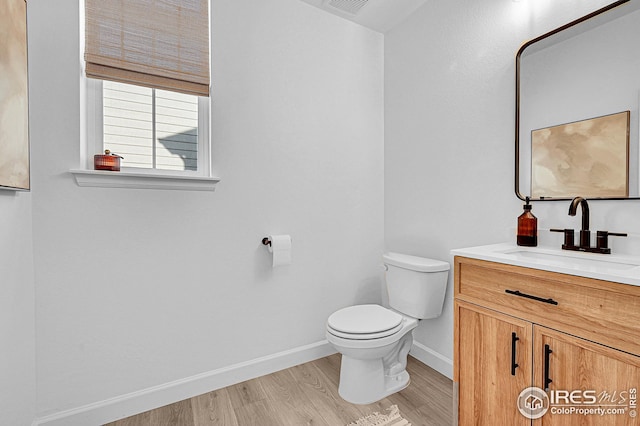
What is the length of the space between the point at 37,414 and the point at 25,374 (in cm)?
30

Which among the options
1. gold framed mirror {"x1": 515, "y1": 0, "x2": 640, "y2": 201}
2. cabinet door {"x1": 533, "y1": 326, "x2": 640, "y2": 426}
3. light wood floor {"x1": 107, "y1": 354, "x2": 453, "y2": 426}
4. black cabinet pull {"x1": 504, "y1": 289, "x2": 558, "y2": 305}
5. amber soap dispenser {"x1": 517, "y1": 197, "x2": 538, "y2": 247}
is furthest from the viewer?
light wood floor {"x1": 107, "y1": 354, "x2": 453, "y2": 426}

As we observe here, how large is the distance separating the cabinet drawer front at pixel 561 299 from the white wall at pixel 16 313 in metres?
1.76

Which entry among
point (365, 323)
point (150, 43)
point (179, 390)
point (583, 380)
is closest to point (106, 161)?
point (150, 43)

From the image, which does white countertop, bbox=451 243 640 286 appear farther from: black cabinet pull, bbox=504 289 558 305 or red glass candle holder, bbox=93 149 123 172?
red glass candle holder, bbox=93 149 123 172

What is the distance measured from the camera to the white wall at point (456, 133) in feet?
5.01

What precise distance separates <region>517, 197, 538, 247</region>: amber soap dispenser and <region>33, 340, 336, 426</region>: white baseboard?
55.9 inches

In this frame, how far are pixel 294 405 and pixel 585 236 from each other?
5.22 feet

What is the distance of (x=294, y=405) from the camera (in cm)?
168

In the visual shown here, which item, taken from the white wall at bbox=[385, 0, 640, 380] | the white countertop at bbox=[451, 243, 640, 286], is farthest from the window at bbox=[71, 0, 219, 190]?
the white countertop at bbox=[451, 243, 640, 286]

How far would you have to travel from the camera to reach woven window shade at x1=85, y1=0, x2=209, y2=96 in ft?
5.01

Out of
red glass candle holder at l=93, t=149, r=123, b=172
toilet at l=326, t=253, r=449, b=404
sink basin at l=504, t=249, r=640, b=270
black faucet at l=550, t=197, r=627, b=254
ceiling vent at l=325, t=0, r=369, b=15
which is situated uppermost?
ceiling vent at l=325, t=0, r=369, b=15

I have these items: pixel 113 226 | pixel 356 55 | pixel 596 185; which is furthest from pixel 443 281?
pixel 113 226

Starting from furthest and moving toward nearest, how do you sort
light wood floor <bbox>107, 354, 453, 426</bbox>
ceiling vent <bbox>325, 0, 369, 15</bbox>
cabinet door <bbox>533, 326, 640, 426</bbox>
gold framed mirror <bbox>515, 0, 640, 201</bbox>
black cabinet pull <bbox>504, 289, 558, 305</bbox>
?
1. ceiling vent <bbox>325, 0, 369, 15</bbox>
2. light wood floor <bbox>107, 354, 453, 426</bbox>
3. gold framed mirror <bbox>515, 0, 640, 201</bbox>
4. black cabinet pull <bbox>504, 289, 558, 305</bbox>
5. cabinet door <bbox>533, 326, 640, 426</bbox>

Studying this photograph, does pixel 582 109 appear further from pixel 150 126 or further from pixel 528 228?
pixel 150 126
